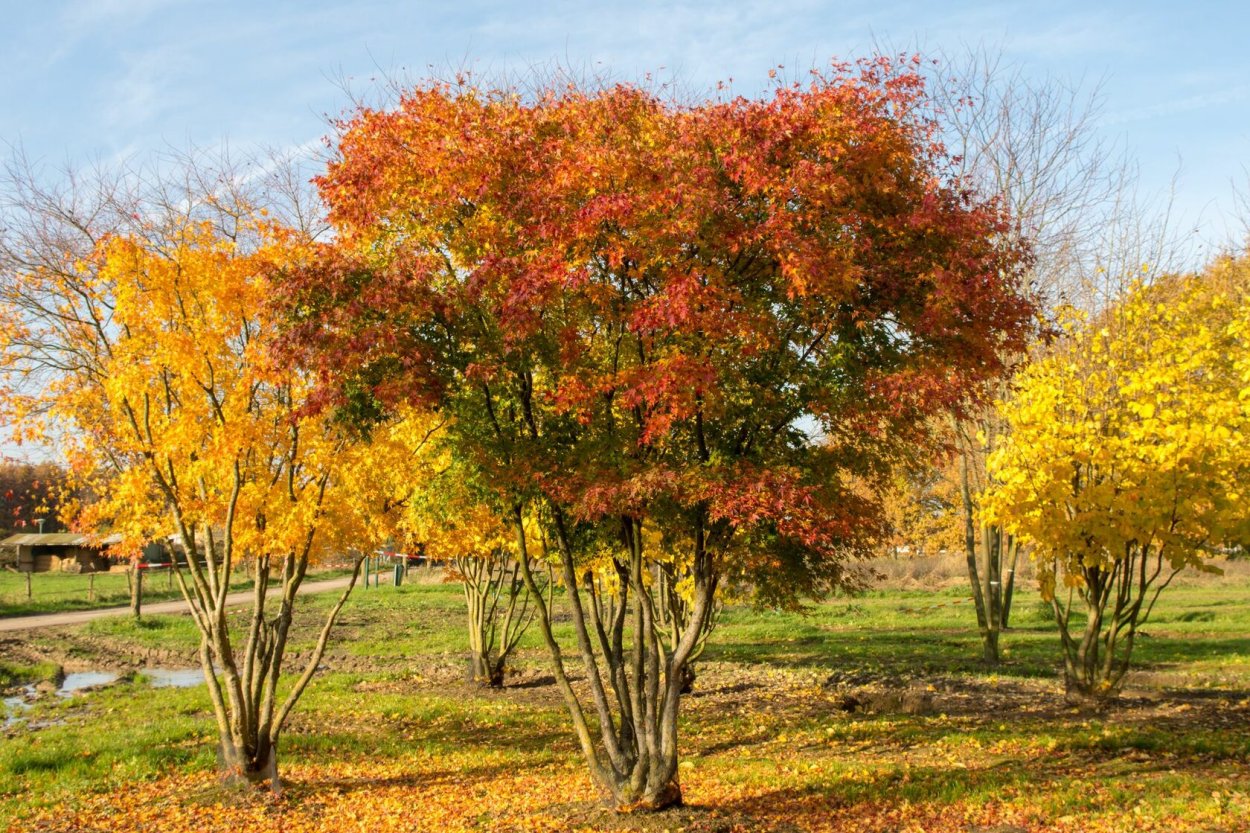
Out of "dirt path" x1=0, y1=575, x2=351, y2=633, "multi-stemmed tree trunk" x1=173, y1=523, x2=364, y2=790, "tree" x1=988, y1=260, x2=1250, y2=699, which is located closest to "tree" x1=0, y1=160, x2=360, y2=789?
"multi-stemmed tree trunk" x1=173, y1=523, x2=364, y2=790

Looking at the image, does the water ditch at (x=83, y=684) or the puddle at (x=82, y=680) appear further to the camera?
the puddle at (x=82, y=680)

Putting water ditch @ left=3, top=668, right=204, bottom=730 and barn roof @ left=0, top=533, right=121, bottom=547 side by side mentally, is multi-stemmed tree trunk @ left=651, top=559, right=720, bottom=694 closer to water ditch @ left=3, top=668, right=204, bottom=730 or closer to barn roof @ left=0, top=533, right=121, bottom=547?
water ditch @ left=3, top=668, right=204, bottom=730

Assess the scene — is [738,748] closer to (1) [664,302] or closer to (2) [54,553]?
(1) [664,302]

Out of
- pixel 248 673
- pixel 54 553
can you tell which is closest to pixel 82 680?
pixel 248 673

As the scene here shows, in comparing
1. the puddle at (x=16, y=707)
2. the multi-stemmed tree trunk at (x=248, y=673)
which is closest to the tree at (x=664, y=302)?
the multi-stemmed tree trunk at (x=248, y=673)

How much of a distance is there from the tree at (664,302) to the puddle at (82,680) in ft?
43.5

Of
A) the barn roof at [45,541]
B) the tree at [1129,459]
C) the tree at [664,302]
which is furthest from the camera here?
the barn roof at [45,541]

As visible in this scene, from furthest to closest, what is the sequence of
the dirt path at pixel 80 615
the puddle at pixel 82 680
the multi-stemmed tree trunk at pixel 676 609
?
the dirt path at pixel 80 615, the puddle at pixel 82 680, the multi-stemmed tree trunk at pixel 676 609

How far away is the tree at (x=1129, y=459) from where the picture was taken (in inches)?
412

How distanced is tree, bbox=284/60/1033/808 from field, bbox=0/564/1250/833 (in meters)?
1.94

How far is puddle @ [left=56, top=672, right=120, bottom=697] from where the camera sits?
57.9 feet

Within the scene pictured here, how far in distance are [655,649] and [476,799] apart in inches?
91.2

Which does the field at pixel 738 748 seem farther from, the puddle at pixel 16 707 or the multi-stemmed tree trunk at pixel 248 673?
the multi-stemmed tree trunk at pixel 248 673

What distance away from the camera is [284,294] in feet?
25.8
